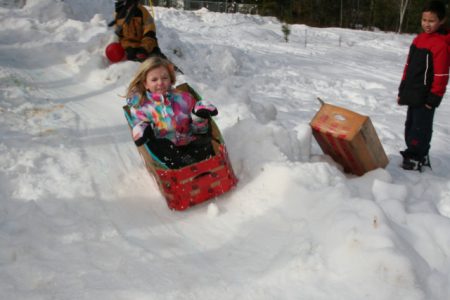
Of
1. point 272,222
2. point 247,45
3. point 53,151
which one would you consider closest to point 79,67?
point 53,151

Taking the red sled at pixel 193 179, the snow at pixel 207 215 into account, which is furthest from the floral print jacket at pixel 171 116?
the snow at pixel 207 215

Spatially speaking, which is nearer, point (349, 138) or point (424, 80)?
point (349, 138)

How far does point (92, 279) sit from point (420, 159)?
→ 3.11 metres

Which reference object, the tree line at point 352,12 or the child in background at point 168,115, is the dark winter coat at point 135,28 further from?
the tree line at point 352,12

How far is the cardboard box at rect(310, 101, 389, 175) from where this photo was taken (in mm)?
3062

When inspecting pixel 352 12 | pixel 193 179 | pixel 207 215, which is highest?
pixel 352 12

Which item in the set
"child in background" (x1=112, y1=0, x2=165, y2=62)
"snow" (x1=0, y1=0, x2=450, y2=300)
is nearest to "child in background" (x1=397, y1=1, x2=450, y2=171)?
"snow" (x1=0, y1=0, x2=450, y2=300)

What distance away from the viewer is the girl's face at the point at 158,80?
3150mm

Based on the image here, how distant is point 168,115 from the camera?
322cm

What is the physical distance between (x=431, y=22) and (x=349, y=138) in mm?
1295

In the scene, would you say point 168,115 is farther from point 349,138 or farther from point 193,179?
point 349,138

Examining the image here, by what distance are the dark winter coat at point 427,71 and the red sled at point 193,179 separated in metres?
1.86

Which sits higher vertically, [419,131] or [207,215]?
[419,131]

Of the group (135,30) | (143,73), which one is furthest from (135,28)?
(143,73)
